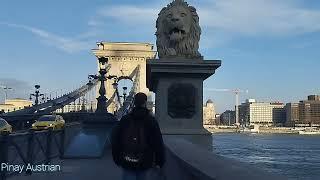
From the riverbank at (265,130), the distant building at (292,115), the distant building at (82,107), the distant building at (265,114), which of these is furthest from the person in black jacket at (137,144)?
the distant building at (265,114)

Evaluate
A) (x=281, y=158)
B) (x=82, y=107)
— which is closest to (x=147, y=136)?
(x=281, y=158)

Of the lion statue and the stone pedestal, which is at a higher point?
the lion statue

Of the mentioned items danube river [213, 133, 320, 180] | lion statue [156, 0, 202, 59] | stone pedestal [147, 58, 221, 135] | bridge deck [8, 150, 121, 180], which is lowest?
danube river [213, 133, 320, 180]

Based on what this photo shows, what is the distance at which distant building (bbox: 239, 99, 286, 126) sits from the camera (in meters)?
152

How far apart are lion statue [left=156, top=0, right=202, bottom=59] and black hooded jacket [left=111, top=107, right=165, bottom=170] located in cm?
692

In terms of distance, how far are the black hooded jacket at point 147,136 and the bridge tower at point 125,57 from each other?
8515 cm

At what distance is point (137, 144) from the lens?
16.6 feet

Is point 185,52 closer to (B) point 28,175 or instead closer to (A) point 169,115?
(A) point 169,115

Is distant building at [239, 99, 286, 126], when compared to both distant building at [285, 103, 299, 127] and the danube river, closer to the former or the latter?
distant building at [285, 103, 299, 127]

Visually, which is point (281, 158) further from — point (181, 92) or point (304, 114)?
point (304, 114)

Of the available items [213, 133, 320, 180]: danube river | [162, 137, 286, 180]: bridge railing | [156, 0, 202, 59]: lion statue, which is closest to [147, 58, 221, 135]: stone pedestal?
[156, 0, 202, 59]: lion statue

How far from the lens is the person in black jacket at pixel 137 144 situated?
5.08m

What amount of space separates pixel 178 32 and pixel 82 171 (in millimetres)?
3630

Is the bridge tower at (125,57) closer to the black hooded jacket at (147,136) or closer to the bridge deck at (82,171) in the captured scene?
the bridge deck at (82,171)
